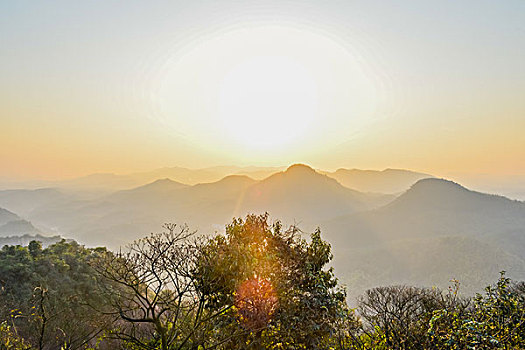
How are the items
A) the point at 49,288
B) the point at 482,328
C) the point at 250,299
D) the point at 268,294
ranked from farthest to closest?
the point at 49,288 → the point at 268,294 → the point at 250,299 → the point at 482,328

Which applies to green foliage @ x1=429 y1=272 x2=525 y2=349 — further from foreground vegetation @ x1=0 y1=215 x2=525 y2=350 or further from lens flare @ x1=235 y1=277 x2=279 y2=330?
lens flare @ x1=235 y1=277 x2=279 y2=330

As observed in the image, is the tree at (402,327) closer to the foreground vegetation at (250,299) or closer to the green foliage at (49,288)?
the foreground vegetation at (250,299)

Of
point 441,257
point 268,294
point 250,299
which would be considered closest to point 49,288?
point 250,299

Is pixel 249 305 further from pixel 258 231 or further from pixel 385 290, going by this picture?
pixel 385 290

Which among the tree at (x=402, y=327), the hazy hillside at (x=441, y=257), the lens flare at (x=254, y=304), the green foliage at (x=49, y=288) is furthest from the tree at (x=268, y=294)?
the hazy hillside at (x=441, y=257)

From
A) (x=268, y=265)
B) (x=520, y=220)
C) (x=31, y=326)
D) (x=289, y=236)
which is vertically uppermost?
(x=520, y=220)

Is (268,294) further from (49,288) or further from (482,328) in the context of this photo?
(49,288)

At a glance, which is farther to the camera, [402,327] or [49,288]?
[49,288]

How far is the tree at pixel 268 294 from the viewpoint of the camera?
15.4m

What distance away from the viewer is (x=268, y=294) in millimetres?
15625

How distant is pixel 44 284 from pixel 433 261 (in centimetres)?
14902

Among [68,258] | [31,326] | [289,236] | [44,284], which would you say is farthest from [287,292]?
[68,258]

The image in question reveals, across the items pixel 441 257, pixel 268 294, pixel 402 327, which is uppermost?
pixel 441 257

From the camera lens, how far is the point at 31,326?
918 inches
